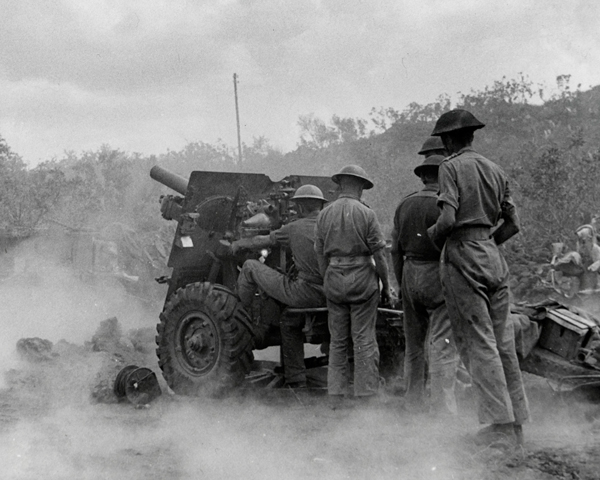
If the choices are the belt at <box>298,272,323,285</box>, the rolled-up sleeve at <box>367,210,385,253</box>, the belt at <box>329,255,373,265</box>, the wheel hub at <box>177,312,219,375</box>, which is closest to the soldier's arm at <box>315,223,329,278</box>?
the belt at <box>329,255,373,265</box>

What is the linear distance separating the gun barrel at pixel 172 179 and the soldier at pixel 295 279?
Result: 1838 millimetres

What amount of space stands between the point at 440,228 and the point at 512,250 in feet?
27.1

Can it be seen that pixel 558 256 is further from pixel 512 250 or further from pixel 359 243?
pixel 359 243

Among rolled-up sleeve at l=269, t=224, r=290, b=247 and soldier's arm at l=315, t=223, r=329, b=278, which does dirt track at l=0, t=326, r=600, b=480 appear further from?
rolled-up sleeve at l=269, t=224, r=290, b=247

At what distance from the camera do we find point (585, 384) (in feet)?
16.7

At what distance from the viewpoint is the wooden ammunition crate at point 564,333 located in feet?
17.2

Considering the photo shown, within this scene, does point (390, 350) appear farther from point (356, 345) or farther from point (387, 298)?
point (356, 345)

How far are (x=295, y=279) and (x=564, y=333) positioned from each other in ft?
8.65

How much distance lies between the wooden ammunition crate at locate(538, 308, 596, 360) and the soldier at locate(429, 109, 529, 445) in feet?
2.78

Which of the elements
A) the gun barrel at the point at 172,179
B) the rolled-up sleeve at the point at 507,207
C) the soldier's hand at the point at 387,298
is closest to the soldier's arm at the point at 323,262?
the soldier's hand at the point at 387,298

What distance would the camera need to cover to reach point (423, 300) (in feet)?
18.3

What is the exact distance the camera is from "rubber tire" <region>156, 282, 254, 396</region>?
6742mm

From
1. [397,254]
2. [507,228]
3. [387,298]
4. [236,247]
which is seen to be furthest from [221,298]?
[507,228]

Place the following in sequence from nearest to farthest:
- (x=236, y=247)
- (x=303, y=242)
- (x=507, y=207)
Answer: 1. (x=507, y=207)
2. (x=303, y=242)
3. (x=236, y=247)
